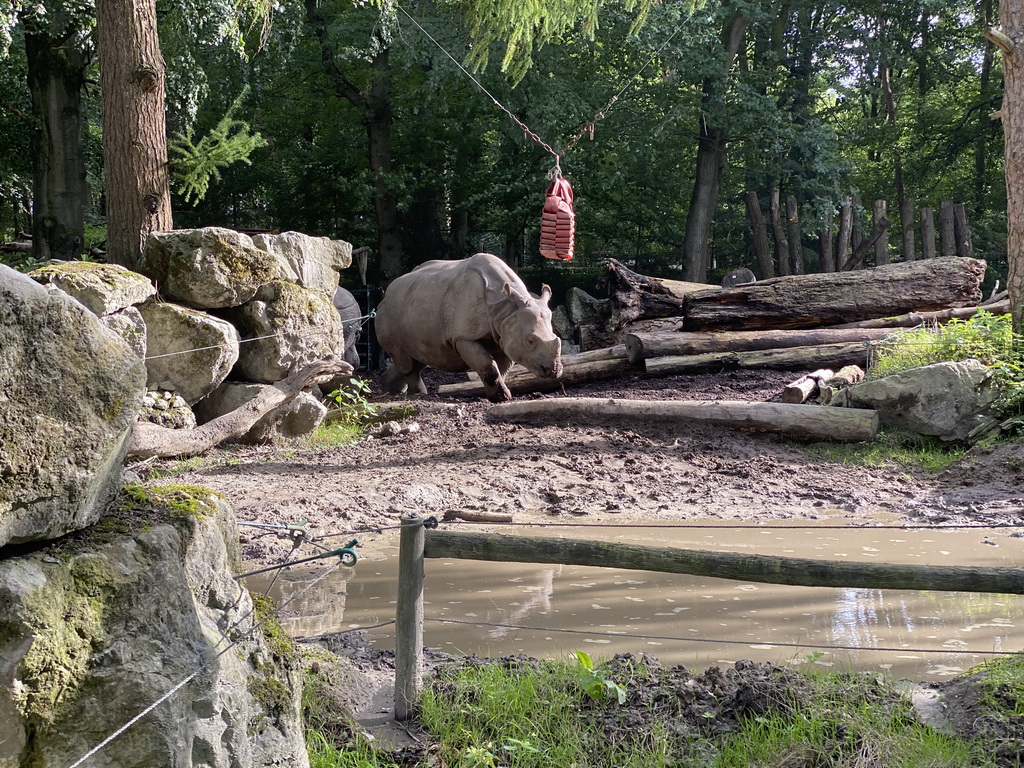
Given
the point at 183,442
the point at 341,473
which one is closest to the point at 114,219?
the point at 183,442

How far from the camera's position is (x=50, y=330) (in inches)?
91.7

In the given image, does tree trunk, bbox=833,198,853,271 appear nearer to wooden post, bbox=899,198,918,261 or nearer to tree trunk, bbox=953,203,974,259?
wooden post, bbox=899,198,918,261

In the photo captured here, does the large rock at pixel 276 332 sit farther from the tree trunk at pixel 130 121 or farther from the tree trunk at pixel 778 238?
the tree trunk at pixel 778 238

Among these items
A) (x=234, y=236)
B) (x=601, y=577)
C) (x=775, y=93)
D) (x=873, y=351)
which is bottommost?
(x=601, y=577)

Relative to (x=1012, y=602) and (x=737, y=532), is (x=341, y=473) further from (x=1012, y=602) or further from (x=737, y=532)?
(x=1012, y=602)

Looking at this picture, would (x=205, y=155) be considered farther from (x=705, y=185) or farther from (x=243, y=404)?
(x=705, y=185)

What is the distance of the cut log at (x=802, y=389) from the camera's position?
11.0 m

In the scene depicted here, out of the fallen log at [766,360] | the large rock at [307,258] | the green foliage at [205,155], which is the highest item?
the green foliage at [205,155]

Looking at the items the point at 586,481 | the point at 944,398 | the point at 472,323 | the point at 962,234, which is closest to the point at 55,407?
the point at 586,481

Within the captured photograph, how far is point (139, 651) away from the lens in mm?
2582

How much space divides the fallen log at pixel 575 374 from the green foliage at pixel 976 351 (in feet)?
13.0

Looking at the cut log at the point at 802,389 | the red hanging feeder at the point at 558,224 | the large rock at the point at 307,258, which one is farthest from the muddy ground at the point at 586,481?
the red hanging feeder at the point at 558,224

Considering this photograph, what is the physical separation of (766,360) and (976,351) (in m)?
3.43

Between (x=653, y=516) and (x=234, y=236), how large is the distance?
18.2 ft
